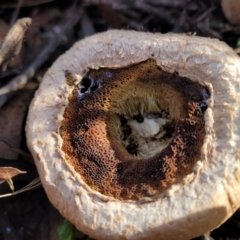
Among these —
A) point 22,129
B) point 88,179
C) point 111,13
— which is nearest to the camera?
point 88,179

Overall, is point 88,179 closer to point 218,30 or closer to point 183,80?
point 183,80

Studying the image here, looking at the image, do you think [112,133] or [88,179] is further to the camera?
[112,133]

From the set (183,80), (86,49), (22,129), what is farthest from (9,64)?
(183,80)

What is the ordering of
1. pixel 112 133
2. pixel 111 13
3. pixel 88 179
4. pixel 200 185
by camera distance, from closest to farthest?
pixel 200 185
pixel 88 179
pixel 112 133
pixel 111 13

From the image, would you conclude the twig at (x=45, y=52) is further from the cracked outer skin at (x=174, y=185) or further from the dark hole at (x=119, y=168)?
the dark hole at (x=119, y=168)

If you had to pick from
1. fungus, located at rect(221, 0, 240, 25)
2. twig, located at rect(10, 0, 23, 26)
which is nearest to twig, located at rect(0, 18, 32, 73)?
twig, located at rect(10, 0, 23, 26)

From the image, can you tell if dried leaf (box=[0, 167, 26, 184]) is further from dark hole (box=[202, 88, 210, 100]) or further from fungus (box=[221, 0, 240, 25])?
fungus (box=[221, 0, 240, 25])

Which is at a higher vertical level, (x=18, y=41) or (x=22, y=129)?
(x=18, y=41)
